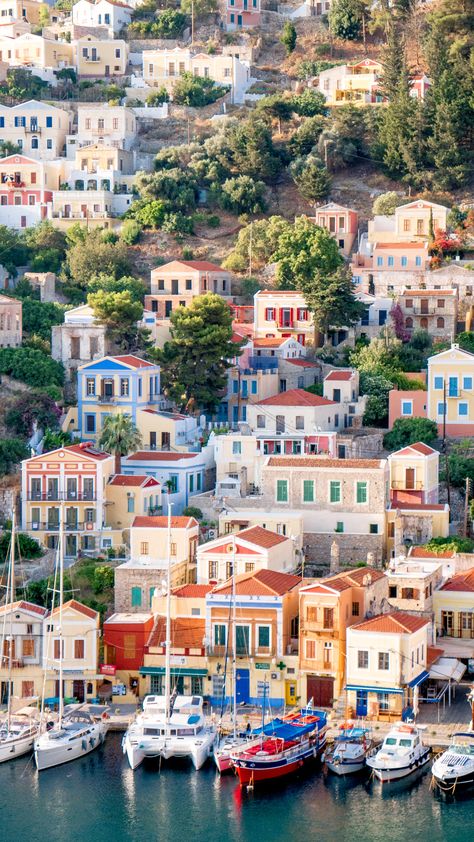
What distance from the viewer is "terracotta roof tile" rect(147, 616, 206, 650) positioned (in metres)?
56.2

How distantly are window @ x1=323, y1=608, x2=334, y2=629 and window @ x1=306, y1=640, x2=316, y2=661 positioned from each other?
616 mm

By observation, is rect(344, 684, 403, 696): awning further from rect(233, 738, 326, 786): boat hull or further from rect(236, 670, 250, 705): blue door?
rect(233, 738, 326, 786): boat hull

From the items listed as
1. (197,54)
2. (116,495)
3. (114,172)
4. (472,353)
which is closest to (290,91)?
(197,54)

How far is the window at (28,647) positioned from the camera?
186 feet

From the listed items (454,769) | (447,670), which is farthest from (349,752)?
(447,670)

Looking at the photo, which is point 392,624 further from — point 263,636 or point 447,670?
point 263,636

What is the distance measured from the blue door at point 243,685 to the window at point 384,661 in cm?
404

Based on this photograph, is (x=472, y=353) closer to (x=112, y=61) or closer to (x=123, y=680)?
(x=123, y=680)

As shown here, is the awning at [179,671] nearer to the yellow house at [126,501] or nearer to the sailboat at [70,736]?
the sailboat at [70,736]

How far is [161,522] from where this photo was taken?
6081 centimetres

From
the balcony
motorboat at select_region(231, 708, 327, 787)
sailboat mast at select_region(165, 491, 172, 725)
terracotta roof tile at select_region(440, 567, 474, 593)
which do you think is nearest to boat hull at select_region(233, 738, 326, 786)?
motorboat at select_region(231, 708, 327, 787)

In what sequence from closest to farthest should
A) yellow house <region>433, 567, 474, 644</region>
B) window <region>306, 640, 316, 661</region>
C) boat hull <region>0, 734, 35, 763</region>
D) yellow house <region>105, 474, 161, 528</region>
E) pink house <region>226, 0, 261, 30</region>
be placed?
boat hull <region>0, 734, 35, 763</region>
window <region>306, 640, 316, 661</region>
yellow house <region>433, 567, 474, 644</region>
yellow house <region>105, 474, 161, 528</region>
pink house <region>226, 0, 261, 30</region>

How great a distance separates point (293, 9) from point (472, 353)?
44.4 meters

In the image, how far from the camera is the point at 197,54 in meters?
105
